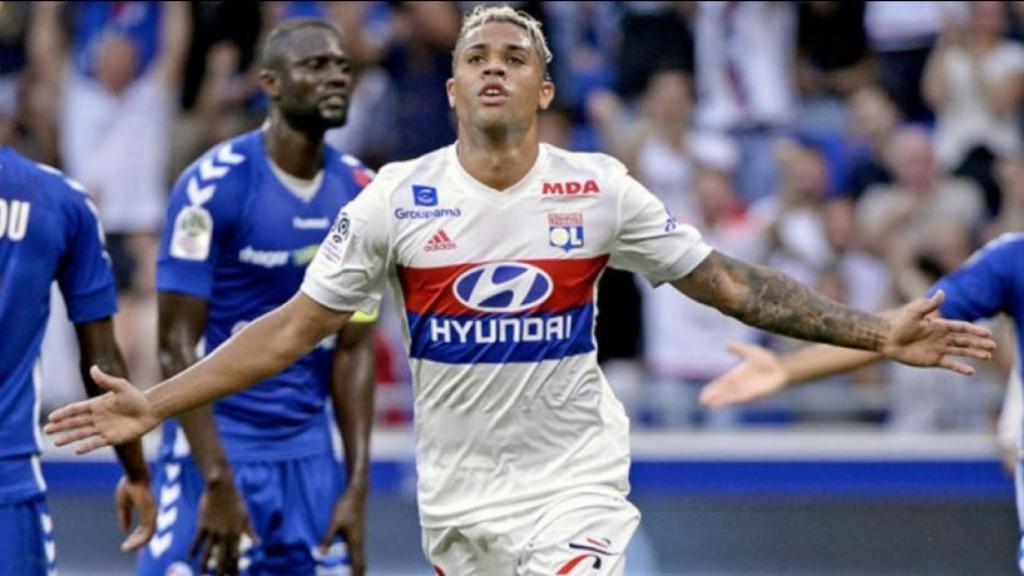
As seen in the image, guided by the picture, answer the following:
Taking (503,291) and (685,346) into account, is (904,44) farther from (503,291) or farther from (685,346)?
(503,291)

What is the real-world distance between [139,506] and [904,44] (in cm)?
751

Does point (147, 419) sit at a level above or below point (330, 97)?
below

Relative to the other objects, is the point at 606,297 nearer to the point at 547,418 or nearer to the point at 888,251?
the point at 888,251

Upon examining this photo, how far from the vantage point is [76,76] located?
1428 centimetres

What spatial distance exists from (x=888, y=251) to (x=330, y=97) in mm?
6028

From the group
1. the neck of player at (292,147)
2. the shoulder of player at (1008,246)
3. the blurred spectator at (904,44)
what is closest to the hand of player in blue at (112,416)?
the neck of player at (292,147)

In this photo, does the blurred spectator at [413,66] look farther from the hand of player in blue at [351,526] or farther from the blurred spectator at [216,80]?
the hand of player in blue at [351,526]

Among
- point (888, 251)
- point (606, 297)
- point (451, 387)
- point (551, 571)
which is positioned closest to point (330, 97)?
point (451, 387)

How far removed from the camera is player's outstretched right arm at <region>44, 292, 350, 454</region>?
20.1ft

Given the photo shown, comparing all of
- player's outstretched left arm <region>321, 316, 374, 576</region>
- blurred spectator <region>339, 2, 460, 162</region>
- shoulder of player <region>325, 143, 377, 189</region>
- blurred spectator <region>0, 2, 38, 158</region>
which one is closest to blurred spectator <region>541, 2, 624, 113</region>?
blurred spectator <region>339, 2, 460, 162</region>

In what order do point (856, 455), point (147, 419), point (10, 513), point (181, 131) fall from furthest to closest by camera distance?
1. point (181, 131)
2. point (856, 455)
3. point (10, 513)
4. point (147, 419)

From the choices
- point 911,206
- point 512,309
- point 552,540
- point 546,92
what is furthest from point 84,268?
point 911,206

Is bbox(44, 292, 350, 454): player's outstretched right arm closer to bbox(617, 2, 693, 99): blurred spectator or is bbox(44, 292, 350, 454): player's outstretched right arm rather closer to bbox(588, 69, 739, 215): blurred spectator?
bbox(588, 69, 739, 215): blurred spectator

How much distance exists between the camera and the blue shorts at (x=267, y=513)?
7.92 m
